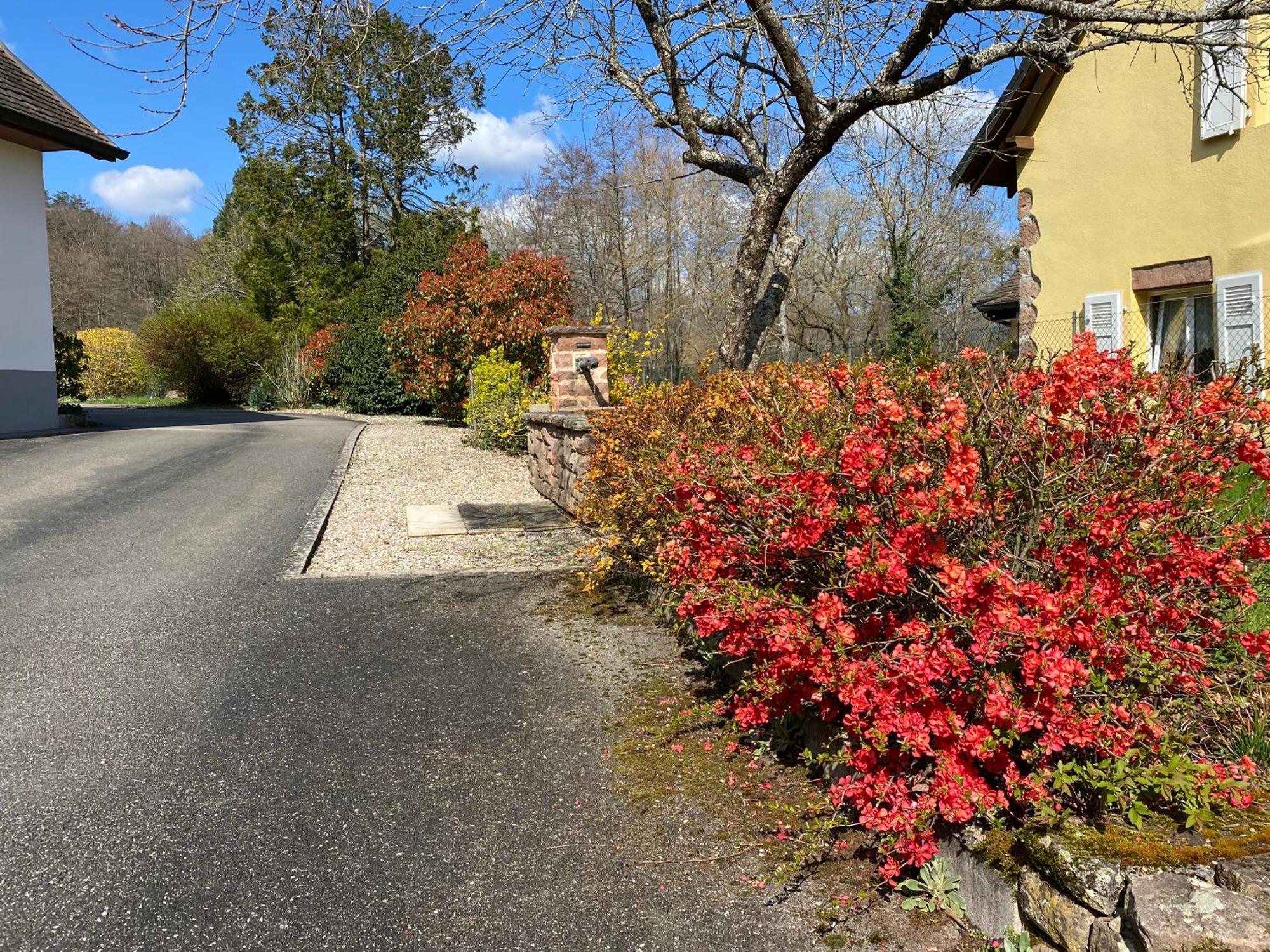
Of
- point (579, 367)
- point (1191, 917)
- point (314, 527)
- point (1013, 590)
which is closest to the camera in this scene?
point (1191, 917)

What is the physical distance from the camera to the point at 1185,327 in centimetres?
920

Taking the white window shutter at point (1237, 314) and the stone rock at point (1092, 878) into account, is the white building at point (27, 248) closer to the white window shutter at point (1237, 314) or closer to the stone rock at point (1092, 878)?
the white window shutter at point (1237, 314)

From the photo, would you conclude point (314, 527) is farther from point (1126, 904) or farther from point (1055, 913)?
point (1126, 904)

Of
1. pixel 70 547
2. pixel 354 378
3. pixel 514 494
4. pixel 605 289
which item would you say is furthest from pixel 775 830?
pixel 605 289

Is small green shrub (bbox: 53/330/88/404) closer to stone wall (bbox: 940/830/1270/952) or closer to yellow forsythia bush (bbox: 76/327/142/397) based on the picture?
yellow forsythia bush (bbox: 76/327/142/397)

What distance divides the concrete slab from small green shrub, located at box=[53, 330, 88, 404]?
11841mm

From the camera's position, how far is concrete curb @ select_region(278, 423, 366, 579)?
695 cm

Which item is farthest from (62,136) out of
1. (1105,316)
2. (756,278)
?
(1105,316)

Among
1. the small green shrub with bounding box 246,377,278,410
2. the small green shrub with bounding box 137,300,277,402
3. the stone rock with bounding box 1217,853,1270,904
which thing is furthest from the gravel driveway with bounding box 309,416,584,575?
the small green shrub with bounding box 137,300,277,402

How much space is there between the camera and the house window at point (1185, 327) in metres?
8.88

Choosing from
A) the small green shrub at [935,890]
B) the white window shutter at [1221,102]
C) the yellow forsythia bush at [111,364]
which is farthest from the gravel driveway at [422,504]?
the yellow forsythia bush at [111,364]

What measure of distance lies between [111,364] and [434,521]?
92.7 ft

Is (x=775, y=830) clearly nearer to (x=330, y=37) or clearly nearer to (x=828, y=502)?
(x=828, y=502)

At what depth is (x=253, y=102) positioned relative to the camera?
29.3 meters
